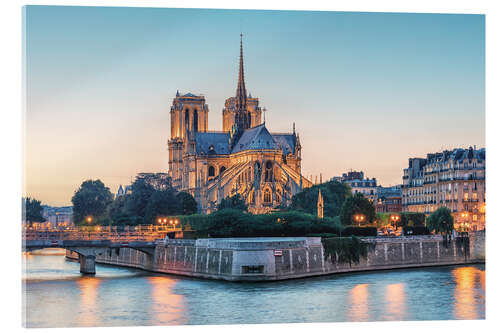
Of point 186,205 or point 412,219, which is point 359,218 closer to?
point 412,219

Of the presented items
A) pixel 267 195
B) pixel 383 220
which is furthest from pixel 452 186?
pixel 267 195

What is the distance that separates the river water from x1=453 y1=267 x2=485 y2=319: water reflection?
0.11 ft

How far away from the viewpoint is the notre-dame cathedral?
89000mm

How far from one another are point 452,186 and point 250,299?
2621cm

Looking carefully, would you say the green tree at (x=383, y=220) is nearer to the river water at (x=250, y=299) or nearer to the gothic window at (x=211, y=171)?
the river water at (x=250, y=299)

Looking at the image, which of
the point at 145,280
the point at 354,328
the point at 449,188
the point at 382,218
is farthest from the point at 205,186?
the point at 354,328

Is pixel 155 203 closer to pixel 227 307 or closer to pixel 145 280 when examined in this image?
pixel 145 280

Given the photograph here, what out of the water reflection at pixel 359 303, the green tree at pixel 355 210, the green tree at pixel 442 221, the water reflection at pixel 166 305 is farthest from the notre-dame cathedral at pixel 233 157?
the water reflection at pixel 359 303

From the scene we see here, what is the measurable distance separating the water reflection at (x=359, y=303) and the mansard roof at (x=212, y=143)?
62.4 metres

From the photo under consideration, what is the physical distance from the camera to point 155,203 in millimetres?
72062

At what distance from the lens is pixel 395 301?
33.2m

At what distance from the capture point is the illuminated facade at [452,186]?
50156mm
